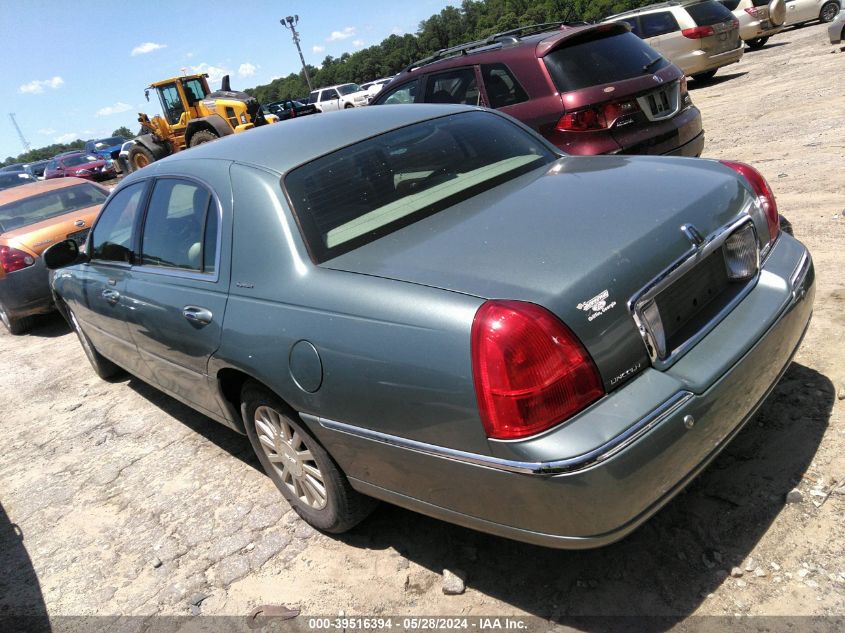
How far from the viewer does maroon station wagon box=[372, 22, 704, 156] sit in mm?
5130

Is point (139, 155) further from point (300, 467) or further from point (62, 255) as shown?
point (300, 467)

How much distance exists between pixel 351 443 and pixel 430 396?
49 cm

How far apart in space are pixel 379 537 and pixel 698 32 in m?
14.4

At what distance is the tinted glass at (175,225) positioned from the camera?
3.19 metres

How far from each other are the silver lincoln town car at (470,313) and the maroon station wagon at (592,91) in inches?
71.7

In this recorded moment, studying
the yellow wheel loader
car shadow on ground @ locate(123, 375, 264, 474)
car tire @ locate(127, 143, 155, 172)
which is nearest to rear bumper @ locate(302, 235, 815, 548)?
car shadow on ground @ locate(123, 375, 264, 474)

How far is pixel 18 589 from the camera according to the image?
10.5 ft

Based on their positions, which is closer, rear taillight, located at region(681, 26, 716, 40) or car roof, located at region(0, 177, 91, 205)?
car roof, located at region(0, 177, 91, 205)

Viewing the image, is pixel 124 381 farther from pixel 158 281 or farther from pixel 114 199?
pixel 158 281

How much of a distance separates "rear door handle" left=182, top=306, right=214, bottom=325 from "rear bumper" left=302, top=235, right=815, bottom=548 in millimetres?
824

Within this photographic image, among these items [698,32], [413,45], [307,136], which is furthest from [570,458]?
[413,45]

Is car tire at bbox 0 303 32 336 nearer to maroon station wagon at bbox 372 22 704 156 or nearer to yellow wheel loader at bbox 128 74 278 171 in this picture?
maroon station wagon at bbox 372 22 704 156

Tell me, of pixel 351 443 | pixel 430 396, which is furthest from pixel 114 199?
pixel 430 396

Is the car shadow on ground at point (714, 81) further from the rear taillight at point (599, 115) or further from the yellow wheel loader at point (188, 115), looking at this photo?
the rear taillight at point (599, 115)
